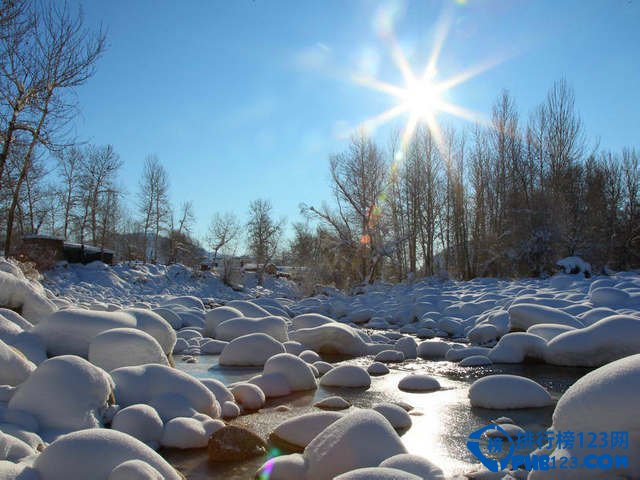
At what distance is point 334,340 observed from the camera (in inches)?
268

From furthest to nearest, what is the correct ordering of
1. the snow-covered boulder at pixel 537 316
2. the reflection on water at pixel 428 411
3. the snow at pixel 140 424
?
the snow-covered boulder at pixel 537 316 → the snow at pixel 140 424 → the reflection on water at pixel 428 411

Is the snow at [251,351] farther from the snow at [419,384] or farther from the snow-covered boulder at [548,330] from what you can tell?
the snow-covered boulder at [548,330]

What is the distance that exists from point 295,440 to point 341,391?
1547 millimetres

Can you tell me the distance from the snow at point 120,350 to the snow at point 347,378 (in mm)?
1606

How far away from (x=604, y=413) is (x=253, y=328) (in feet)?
17.6

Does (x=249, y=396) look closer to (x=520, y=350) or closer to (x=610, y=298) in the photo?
(x=520, y=350)

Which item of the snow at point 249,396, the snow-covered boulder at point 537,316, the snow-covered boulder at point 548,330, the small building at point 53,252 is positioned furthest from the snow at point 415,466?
the small building at point 53,252

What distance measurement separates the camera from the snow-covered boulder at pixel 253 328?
6.84m

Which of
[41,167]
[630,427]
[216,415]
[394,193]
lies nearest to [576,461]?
[630,427]

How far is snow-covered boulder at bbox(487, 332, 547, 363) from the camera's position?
5.75m

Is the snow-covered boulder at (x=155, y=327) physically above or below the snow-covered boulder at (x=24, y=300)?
below

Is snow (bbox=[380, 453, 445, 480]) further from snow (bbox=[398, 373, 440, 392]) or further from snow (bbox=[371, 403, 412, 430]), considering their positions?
snow (bbox=[398, 373, 440, 392])
